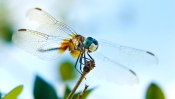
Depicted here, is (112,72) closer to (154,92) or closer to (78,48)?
(154,92)

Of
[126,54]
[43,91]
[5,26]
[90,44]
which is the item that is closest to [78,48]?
[90,44]

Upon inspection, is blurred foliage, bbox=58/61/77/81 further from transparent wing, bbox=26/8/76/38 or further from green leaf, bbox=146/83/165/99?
green leaf, bbox=146/83/165/99

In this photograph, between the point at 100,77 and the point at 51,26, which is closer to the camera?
the point at 100,77

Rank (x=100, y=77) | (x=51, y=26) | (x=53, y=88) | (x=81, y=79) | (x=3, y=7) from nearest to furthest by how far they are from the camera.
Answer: (x=81, y=79) → (x=53, y=88) → (x=100, y=77) → (x=51, y=26) → (x=3, y=7)

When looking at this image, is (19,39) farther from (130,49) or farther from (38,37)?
(130,49)

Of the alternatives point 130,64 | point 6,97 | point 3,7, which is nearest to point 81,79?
point 6,97

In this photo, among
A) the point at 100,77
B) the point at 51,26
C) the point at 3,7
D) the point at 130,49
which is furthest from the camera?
the point at 3,7

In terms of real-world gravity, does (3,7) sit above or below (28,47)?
above
